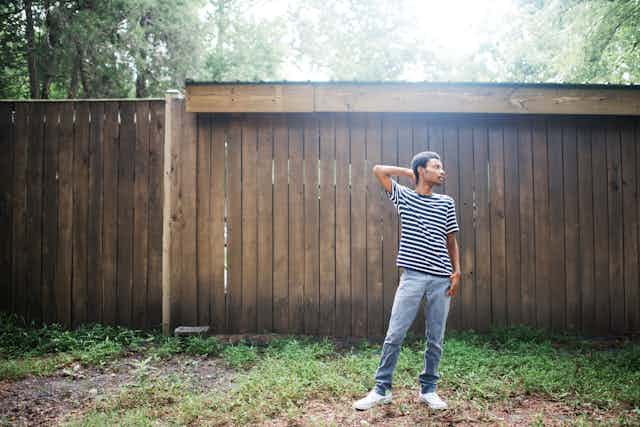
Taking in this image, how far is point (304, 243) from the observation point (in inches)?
201

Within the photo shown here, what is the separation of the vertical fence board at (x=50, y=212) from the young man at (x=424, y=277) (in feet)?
12.8

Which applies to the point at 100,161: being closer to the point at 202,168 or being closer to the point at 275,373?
the point at 202,168

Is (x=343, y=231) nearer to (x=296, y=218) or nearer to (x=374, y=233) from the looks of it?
(x=374, y=233)

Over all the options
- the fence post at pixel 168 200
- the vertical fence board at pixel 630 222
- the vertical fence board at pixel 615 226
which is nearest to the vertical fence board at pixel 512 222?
the vertical fence board at pixel 615 226

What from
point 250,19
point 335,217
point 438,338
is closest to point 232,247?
point 335,217

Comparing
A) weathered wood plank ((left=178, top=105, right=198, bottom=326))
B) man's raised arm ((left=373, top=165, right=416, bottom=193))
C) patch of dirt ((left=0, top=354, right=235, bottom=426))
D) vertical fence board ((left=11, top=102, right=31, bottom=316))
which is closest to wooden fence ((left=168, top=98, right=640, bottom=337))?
weathered wood plank ((left=178, top=105, right=198, bottom=326))

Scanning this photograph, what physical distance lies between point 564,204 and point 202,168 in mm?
4264

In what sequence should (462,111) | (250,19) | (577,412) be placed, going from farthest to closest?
(250,19) → (462,111) → (577,412)

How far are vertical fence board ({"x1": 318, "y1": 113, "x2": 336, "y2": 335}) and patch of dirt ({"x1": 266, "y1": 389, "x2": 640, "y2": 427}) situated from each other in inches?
65.7

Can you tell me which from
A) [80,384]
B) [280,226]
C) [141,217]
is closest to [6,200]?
[141,217]

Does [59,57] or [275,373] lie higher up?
[59,57]

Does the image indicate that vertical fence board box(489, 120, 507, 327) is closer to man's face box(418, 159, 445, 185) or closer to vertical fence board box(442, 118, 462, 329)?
vertical fence board box(442, 118, 462, 329)

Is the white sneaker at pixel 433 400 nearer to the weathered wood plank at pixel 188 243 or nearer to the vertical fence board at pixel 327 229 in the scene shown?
the vertical fence board at pixel 327 229

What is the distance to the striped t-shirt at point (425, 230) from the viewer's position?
3.34 m
